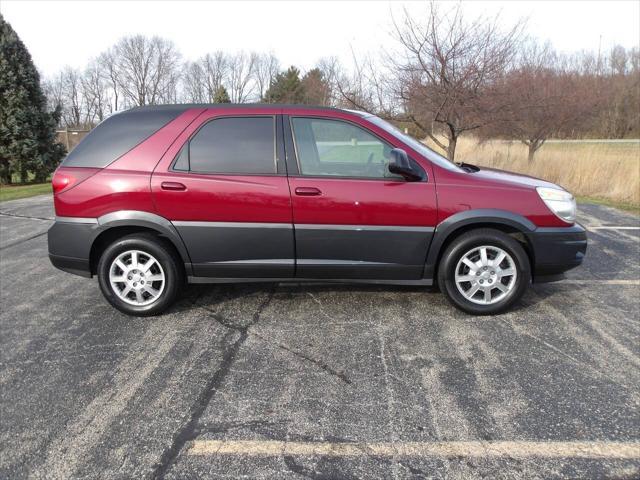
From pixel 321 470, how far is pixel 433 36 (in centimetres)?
883

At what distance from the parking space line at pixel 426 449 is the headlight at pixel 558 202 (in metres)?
2.04

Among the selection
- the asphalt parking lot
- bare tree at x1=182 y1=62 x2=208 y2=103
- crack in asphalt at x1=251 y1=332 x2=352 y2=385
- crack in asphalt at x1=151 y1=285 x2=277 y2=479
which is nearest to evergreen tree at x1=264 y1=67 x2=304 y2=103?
bare tree at x1=182 y1=62 x2=208 y2=103

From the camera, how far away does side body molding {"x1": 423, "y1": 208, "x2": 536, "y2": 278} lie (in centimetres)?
371

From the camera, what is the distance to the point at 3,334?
361 cm

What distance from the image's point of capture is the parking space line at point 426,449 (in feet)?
7.25

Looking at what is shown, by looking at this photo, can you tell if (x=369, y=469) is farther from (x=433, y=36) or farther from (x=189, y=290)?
(x=433, y=36)

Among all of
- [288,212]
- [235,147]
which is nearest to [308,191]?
[288,212]

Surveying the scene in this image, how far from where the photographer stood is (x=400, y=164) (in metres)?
3.59

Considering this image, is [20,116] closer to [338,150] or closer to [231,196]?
[231,196]

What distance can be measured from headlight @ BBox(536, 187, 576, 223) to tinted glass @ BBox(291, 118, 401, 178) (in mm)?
1282

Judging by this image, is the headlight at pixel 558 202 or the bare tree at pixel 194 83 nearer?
the headlight at pixel 558 202

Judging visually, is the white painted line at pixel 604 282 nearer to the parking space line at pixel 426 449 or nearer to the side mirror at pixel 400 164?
the side mirror at pixel 400 164

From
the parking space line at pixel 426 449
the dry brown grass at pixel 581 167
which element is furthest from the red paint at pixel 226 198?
the dry brown grass at pixel 581 167

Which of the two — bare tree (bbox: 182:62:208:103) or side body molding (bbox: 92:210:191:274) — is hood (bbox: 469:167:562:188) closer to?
side body molding (bbox: 92:210:191:274)
